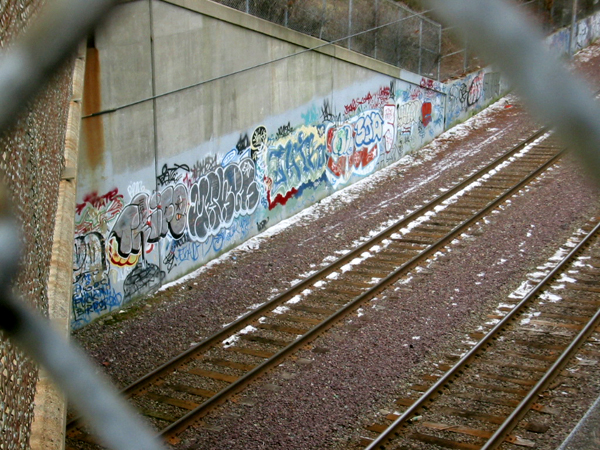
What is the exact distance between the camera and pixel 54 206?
26.5 ft

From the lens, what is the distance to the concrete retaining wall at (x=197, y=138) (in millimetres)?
11172

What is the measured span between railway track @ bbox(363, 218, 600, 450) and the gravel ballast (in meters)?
0.40

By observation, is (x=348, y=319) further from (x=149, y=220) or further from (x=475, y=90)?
(x=475, y=90)

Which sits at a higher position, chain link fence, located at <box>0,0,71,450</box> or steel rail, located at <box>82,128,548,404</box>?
chain link fence, located at <box>0,0,71,450</box>

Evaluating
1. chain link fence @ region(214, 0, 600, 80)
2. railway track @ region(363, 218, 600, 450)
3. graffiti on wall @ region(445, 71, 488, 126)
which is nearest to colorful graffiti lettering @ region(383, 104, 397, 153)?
chain link fence @ region(214, 0, 600, 80)

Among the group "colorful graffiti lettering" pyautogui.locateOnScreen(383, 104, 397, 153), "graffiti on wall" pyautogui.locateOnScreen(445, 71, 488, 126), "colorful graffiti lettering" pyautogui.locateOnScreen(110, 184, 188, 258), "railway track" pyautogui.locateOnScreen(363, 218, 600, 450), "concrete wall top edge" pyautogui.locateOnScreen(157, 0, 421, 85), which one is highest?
"concrete wall top edge" pyautogui.locateOnScreen(157, 0, 421, 85)

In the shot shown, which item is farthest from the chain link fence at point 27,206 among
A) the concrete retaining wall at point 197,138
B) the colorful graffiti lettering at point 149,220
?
the colorful graffiti lettering at point 149,220

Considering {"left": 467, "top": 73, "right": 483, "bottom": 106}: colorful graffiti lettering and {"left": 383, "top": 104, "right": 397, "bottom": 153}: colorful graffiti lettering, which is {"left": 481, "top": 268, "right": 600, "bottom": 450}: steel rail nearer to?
{"left": 383, "top": 104, "right": 397, "bottom": 153}: colorful graffiti lettering

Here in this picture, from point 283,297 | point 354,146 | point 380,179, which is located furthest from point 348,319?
point 380,179

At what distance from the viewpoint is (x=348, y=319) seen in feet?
35.9

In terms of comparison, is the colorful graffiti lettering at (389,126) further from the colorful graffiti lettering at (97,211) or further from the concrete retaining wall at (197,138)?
the colorful graffiti lettering at (97,211)

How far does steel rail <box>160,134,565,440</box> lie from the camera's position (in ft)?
26.6

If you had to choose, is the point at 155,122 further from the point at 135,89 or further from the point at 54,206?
the point at 54,206

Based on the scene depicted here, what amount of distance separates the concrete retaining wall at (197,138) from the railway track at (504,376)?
563 cm
